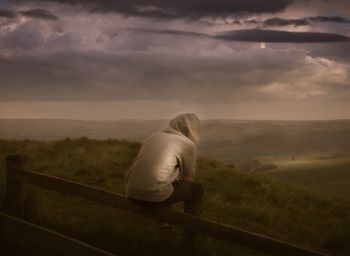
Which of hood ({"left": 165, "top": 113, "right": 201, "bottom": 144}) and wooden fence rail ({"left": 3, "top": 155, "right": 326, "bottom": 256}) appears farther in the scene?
hood ({"left": 165, "top": 113, "right": 201, "bottom": 144})

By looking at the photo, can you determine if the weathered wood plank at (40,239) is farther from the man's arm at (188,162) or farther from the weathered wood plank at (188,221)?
the man's arm at (188,162)

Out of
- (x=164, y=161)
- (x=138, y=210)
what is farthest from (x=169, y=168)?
(x=138, y=210)

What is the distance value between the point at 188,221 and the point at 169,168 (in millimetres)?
1032

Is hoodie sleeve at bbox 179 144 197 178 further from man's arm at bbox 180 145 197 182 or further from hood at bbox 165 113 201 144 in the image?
hood at bbox 165 113 201 144

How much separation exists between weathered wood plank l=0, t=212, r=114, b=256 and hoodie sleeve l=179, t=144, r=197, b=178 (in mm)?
1786

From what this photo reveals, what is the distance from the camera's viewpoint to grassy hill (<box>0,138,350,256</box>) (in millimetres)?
7516

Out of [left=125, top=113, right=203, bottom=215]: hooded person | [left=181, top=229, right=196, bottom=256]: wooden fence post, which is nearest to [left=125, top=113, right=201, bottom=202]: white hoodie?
[left=125, top=113, right=203, bottom=215]: hooded person

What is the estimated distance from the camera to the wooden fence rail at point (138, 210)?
4617 millimetres

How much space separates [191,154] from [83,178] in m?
8.55

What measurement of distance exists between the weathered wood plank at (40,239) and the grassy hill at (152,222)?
1284 millimetres

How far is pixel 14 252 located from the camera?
21.2ft

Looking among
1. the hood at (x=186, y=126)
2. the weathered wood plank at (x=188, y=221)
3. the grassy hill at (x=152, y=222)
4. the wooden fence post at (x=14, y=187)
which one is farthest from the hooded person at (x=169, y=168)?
the wooden fence post at (x=14, y=187)

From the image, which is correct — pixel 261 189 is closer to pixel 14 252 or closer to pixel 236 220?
pixel 236 220

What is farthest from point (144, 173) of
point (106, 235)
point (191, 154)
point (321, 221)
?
point (321, 221)
